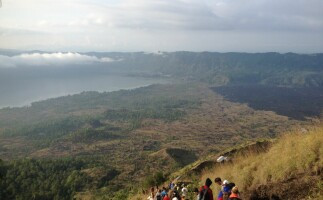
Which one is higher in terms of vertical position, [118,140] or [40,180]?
[40,180]

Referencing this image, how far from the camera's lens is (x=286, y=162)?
35.1 ft

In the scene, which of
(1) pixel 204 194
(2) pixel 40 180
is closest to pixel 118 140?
(2) pixel 40 180

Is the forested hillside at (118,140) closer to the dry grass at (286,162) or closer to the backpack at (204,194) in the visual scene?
the dry grass at (286,162)

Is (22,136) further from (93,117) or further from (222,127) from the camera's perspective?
(222,127)

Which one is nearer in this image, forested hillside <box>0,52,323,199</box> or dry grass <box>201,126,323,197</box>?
dry grass <box>201,126,323,197</box>

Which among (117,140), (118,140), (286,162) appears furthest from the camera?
(117,140)

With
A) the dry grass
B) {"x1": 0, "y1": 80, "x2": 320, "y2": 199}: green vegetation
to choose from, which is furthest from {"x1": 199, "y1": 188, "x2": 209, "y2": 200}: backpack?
{"x1": 0, "y1": 80, "x2": 320, "y2": 199}: green vegetation

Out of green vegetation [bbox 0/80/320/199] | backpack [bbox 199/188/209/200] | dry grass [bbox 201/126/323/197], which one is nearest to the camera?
backpack [bbox 199/188/209/200]

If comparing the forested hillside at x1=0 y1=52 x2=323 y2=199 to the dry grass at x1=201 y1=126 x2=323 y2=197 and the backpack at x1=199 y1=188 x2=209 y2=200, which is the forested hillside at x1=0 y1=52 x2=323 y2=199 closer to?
the dry grass at x1=201 y1=126 x2=323 y2=197

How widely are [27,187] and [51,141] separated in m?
62.2

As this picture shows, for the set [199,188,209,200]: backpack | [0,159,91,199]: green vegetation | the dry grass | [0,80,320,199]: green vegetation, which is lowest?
[0,80,320,199]: green vegetation

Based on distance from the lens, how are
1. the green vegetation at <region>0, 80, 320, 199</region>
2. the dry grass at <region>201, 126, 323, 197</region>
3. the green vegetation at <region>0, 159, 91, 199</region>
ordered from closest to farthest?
the dry grass at <region>201, 126, 323, 197</region>
the green vegetation at <region>0, 159, 91, 199</region>
the green vegetation at <region>0, 80, 320, 199</region>

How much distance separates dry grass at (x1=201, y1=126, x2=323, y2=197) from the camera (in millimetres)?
10219

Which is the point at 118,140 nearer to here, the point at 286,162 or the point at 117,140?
the point at 117,140
